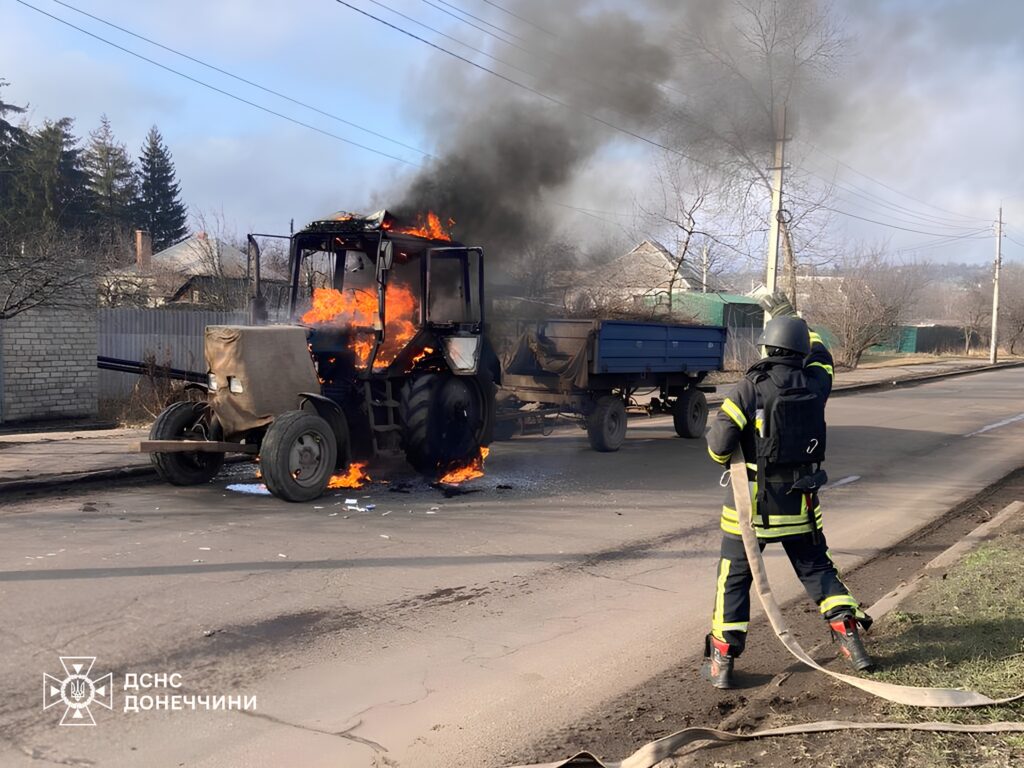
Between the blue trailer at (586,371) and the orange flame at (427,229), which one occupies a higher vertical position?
the orange flame at (427,229)

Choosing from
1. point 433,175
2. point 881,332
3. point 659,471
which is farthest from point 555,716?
point 881,332

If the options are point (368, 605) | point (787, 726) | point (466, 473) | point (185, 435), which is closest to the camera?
point (787, 726)

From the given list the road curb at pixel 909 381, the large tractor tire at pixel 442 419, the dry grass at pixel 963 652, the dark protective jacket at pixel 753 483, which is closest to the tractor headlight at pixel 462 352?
the large tractor tire at pixel 442 419

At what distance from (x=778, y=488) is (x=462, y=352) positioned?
5319mm

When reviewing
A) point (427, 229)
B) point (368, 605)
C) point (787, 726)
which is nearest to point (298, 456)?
point (368, 605)

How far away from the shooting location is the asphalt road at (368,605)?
3.43 metres

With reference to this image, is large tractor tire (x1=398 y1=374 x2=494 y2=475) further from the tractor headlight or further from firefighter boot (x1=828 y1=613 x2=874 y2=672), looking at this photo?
firefighter boot (x1=828 y1=613 x2=874 y2=672)

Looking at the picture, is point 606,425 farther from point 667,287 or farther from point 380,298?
point 667,287

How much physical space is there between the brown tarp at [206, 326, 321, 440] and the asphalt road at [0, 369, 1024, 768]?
0.82 m

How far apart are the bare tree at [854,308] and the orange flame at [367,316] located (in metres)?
29.6

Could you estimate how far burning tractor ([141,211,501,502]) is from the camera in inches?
302

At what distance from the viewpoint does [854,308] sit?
36.9m

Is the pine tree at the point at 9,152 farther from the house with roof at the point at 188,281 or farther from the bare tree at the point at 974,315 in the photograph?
the bare tree at the point at 974,315

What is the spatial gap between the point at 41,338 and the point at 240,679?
1202 cm
